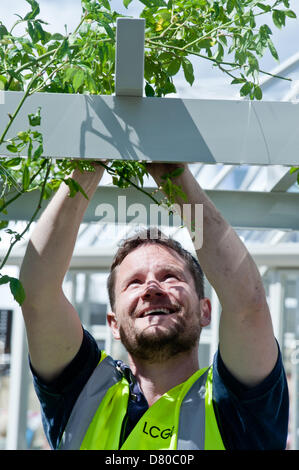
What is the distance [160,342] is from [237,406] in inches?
13.1

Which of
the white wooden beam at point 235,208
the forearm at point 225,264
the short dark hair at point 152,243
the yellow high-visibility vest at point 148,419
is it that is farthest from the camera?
the white wooden beam at point 235,208

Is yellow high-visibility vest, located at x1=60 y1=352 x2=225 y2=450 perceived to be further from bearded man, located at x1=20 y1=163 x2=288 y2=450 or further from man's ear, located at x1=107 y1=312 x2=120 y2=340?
man's ear, located at x1=107 y1=312 x2=120 y2=340

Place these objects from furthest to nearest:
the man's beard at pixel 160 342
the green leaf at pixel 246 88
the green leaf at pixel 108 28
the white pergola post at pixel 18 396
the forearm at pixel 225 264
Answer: the white pergola post at pixel 18 396 → the man's beard at pixel 160 342 → the forearm at pixel 225 264 → the green leaf at pixel 246 88 → the green leaf at pixel 108 28

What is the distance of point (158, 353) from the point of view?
2.29 m

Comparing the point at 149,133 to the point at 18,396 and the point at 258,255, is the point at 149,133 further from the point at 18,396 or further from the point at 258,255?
the point at 18,396

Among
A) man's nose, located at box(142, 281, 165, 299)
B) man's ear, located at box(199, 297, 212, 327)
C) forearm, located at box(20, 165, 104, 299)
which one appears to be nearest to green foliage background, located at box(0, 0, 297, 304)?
forearm, located at box(20, 165, 104, 299)

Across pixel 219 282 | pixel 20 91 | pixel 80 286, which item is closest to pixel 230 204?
pixel 219 282

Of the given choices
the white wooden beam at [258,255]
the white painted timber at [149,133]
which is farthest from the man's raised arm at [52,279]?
the white wooden beam at [258,255]

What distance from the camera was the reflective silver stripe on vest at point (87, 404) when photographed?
7.24 feet

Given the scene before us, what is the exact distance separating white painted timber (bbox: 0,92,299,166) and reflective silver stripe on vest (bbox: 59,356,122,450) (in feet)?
3.22

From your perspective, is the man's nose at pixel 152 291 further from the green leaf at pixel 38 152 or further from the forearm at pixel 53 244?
the green leaf at pixel 38 152

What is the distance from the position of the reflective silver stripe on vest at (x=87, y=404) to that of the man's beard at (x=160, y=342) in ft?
0.38

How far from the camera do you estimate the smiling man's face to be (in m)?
2.28

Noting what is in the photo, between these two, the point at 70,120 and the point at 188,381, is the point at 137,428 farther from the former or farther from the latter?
the point at 70,120
